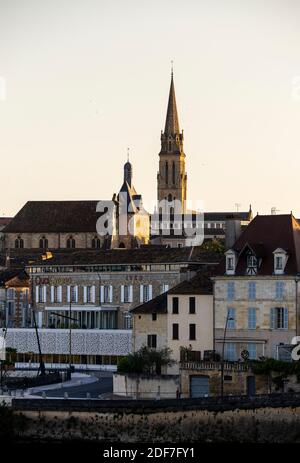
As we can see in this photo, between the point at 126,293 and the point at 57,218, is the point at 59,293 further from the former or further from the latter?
the point at 57,218

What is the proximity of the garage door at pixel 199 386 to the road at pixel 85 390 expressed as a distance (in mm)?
5606

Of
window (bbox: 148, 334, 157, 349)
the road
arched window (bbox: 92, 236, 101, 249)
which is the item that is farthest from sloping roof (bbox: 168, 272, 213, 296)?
arched window (bbox: 92, 236, 101, 249)

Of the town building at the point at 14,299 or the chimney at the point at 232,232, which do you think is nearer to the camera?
the chimney at the point at 232,232

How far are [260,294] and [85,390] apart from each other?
12.0m

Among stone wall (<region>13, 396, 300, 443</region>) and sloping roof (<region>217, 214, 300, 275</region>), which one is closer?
stone wall (<region>13, 396, 300, 443</region>)

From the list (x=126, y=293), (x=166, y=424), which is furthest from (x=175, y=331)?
(x=126, y=293)

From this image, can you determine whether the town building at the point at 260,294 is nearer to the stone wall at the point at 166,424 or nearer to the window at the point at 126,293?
the stone wall at the point at 166,424

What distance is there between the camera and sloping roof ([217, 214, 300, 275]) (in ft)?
338

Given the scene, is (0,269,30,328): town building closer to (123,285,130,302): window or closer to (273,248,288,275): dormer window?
(123,285,130,302): window

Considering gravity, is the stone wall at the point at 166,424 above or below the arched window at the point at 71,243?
below

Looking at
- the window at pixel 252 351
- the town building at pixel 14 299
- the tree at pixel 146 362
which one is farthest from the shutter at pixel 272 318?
the town building at pixel 14 299

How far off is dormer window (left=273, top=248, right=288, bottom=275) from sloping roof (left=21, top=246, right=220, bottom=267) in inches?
860

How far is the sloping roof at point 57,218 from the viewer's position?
196500mm

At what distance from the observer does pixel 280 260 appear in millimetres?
102500
